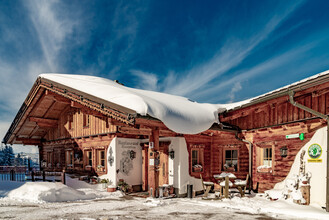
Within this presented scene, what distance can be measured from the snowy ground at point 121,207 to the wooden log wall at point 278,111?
131 inches

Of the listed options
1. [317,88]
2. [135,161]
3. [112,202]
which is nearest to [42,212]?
[112,202]

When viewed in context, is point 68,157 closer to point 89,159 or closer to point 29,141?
point 89,159

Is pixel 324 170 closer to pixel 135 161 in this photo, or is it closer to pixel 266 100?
pixel 266 100

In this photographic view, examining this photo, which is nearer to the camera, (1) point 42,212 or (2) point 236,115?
(1) point 42,212

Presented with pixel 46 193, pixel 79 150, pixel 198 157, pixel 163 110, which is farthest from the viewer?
pixel 79 150

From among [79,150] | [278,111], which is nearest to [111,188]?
[79,150]

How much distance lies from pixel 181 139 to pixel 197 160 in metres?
1.78

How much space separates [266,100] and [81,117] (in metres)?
10.4

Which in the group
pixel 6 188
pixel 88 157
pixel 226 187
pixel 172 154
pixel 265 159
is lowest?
pixel 6 188

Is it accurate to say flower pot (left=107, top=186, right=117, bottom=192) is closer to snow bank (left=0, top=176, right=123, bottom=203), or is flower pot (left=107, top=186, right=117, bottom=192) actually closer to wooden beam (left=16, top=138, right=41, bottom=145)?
snow bank (left=0, top=176, right=123, bottom=203)

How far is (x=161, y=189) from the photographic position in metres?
9.46

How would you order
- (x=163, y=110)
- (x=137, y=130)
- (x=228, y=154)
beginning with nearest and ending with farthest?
(x=163, y=110)
(x=137, y=130)
(x=228, y=154)

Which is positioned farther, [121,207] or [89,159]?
[89,159]

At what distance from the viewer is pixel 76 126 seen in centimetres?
1418
